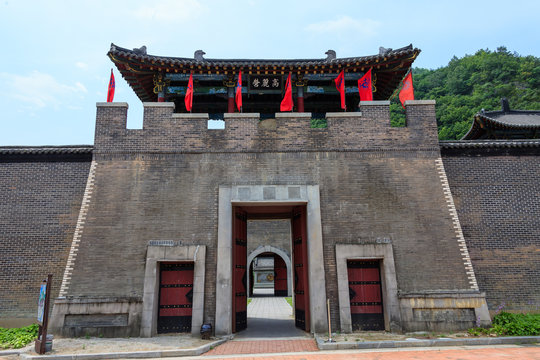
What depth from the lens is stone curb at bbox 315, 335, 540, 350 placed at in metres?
7.68

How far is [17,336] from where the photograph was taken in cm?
841

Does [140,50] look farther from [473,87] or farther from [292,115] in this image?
[473,87]

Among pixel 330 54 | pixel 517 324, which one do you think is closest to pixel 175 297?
pixel 517 324

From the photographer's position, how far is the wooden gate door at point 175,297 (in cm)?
925

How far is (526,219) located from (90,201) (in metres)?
11.8

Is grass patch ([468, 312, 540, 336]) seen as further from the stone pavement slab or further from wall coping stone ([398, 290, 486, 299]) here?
the stone pavement slab

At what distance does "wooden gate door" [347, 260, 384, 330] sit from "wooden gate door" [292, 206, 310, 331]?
1176 mm

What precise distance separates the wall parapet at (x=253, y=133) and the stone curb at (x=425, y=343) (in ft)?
16.0

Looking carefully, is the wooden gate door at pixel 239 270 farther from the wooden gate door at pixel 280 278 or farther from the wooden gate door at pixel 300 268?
the wooden gate door at pixel 280 278

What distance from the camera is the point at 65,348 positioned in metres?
7.55

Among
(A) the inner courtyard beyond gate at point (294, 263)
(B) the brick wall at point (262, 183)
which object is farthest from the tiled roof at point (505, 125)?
(A) the inner courtyard beyond gate at point (294, 263)

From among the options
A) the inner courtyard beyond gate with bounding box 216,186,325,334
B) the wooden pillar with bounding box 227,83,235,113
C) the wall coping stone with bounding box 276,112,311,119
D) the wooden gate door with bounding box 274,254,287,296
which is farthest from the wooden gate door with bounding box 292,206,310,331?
the wooden gate door with bounding box 274,254,287,296

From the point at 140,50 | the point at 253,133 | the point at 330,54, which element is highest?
the point at 330,54

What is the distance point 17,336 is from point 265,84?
973cm
